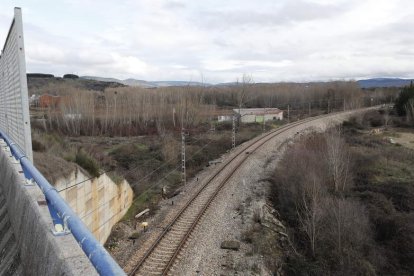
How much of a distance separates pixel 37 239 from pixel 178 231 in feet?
43.6

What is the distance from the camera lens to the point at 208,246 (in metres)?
15.1

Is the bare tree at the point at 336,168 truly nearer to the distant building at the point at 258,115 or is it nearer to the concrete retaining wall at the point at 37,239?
the concrete retaining wall at the point at 37,239

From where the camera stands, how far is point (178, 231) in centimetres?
1645

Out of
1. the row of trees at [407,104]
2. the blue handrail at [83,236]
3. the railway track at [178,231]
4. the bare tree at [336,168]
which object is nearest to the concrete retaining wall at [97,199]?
the railway track at [178,231]

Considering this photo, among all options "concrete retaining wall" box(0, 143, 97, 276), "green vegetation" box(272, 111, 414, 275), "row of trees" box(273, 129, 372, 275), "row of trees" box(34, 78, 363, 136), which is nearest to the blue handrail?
"concrete retaining wall" box(0, 143, 97, 276)

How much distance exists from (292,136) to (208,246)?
96.9 feet

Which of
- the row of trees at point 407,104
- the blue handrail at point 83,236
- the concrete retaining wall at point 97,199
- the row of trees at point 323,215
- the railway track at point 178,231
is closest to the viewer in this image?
the blue handrail at point 83,236

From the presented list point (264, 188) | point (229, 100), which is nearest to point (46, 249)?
point (264, 188)

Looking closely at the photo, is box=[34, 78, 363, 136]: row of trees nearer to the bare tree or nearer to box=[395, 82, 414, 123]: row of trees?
the bare tree

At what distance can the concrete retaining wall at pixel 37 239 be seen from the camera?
2.71 metres

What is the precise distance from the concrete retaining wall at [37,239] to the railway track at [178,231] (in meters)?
8.33

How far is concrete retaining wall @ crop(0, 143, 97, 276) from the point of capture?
2.71 metres

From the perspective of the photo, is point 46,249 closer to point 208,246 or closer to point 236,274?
point 236,274

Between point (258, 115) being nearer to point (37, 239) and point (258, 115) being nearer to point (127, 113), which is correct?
point (127, 113)
